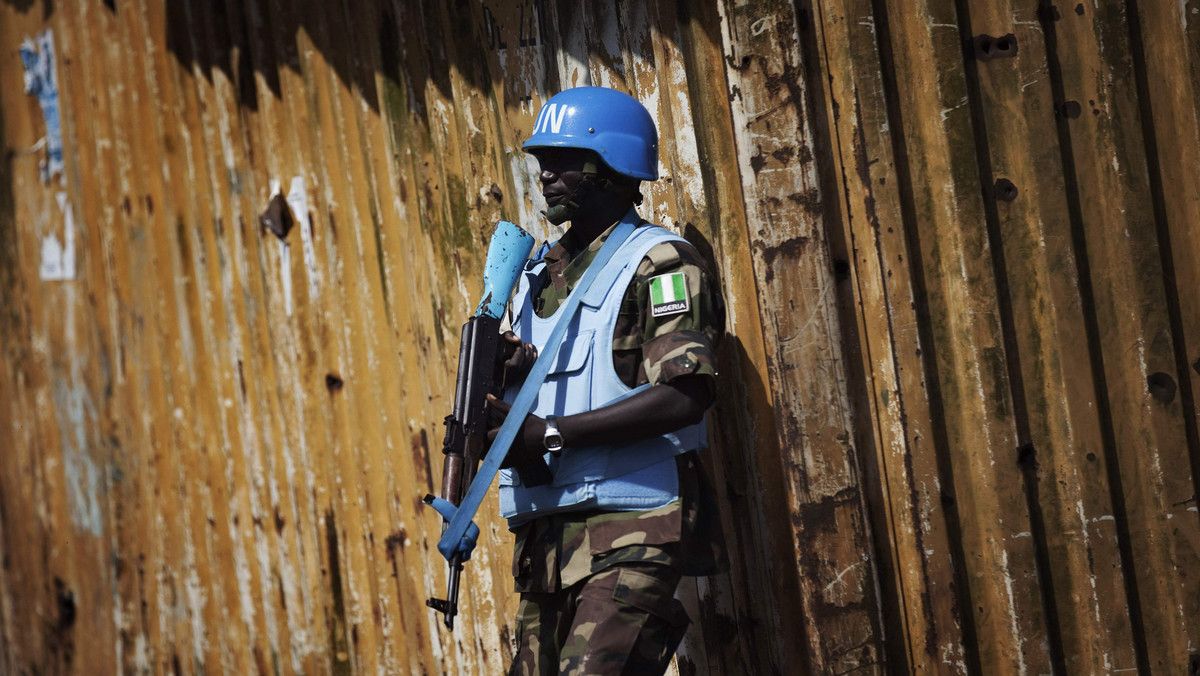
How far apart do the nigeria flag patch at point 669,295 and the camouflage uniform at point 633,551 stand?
2 cm

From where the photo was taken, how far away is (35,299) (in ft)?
18.0

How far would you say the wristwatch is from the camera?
2.11 meters

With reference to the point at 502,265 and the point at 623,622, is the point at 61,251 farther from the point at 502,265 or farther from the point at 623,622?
the point at 623,622

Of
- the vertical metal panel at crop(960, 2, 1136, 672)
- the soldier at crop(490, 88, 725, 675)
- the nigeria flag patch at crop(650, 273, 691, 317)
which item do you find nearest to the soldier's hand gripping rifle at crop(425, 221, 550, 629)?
the soldier at crop(490, 88, 725, 675)

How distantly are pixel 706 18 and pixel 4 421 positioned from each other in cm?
503

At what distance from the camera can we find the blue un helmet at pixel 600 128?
2285mm

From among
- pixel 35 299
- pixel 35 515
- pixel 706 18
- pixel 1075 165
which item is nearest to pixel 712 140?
pixel 706 18

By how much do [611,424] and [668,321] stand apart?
0.25 metres

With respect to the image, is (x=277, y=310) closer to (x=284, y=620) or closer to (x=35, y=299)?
(x=284, y=620)

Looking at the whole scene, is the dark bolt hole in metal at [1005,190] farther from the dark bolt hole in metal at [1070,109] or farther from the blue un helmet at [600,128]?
the blue un helmet at [600,128]

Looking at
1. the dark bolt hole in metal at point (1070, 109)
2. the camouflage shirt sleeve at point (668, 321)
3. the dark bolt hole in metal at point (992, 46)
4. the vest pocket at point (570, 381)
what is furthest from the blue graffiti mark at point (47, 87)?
the dark bolt hole in metal at point (1070, 109)

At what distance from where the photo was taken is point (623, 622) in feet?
6.79

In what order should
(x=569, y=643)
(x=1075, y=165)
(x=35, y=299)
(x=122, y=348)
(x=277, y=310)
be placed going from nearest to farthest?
(x=569, y=643)
(x=1075, y=165)
(x=277, y=310)
(x=122, y=348)
(x=35, y=299)

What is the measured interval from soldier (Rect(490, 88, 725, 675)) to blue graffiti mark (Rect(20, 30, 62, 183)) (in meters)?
3.90
